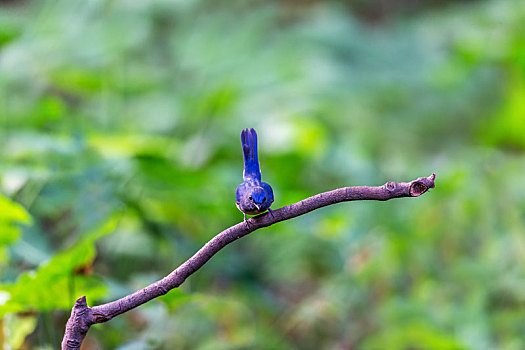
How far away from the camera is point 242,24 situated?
15.6 feet

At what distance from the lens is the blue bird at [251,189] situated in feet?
3.51

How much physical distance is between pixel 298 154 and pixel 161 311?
1.75 meters

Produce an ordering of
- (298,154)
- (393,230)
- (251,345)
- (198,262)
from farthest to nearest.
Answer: (298,154) < (393,230) < (251,345) < (198,262)

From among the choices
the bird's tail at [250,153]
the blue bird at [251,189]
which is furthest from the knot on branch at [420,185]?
the bird's tail at [250,153]

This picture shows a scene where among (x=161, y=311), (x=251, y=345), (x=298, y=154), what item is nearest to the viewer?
(x=161, y=311)

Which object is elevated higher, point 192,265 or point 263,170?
point 263,170

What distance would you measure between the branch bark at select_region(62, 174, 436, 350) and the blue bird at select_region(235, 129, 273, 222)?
0.11 meters

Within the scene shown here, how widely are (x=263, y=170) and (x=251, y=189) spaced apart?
6.93 ft

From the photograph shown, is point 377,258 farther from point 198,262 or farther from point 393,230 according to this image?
point 198,262

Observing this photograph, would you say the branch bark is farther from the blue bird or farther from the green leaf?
the green leaf

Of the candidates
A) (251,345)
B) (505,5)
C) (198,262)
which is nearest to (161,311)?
(251,345)

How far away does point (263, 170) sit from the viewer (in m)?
3.20

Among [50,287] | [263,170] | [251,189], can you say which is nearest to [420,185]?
[251,189]

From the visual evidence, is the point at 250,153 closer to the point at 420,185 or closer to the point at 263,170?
the point at 420,185
